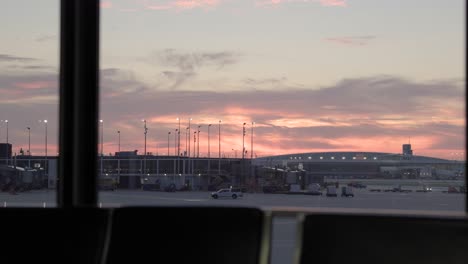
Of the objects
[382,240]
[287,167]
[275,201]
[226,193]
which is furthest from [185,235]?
[226,193]

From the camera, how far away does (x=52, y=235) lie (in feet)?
6.43

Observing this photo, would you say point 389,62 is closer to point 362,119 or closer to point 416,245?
point 362,119

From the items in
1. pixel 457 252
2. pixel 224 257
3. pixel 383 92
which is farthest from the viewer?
pixel 383 92

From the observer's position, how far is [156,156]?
15523mm

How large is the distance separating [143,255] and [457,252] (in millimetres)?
803

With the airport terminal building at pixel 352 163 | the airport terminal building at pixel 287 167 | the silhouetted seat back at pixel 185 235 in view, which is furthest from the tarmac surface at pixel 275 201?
the airport terminal building at pixel 352 163

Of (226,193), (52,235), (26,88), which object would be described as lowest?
(226,193)

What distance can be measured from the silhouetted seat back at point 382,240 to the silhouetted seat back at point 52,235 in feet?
1.96

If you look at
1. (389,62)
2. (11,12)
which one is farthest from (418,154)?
(389,62)

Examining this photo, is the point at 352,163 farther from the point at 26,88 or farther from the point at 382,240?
the point at 382,240

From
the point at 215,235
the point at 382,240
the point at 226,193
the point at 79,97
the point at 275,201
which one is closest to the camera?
the point at 382,240

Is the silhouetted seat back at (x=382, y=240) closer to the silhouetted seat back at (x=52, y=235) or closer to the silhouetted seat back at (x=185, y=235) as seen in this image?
the silhouetted seat back at (x=185, y=235)

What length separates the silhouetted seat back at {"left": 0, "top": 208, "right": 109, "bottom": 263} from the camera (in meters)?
1.93

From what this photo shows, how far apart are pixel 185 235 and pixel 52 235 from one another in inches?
15.9
